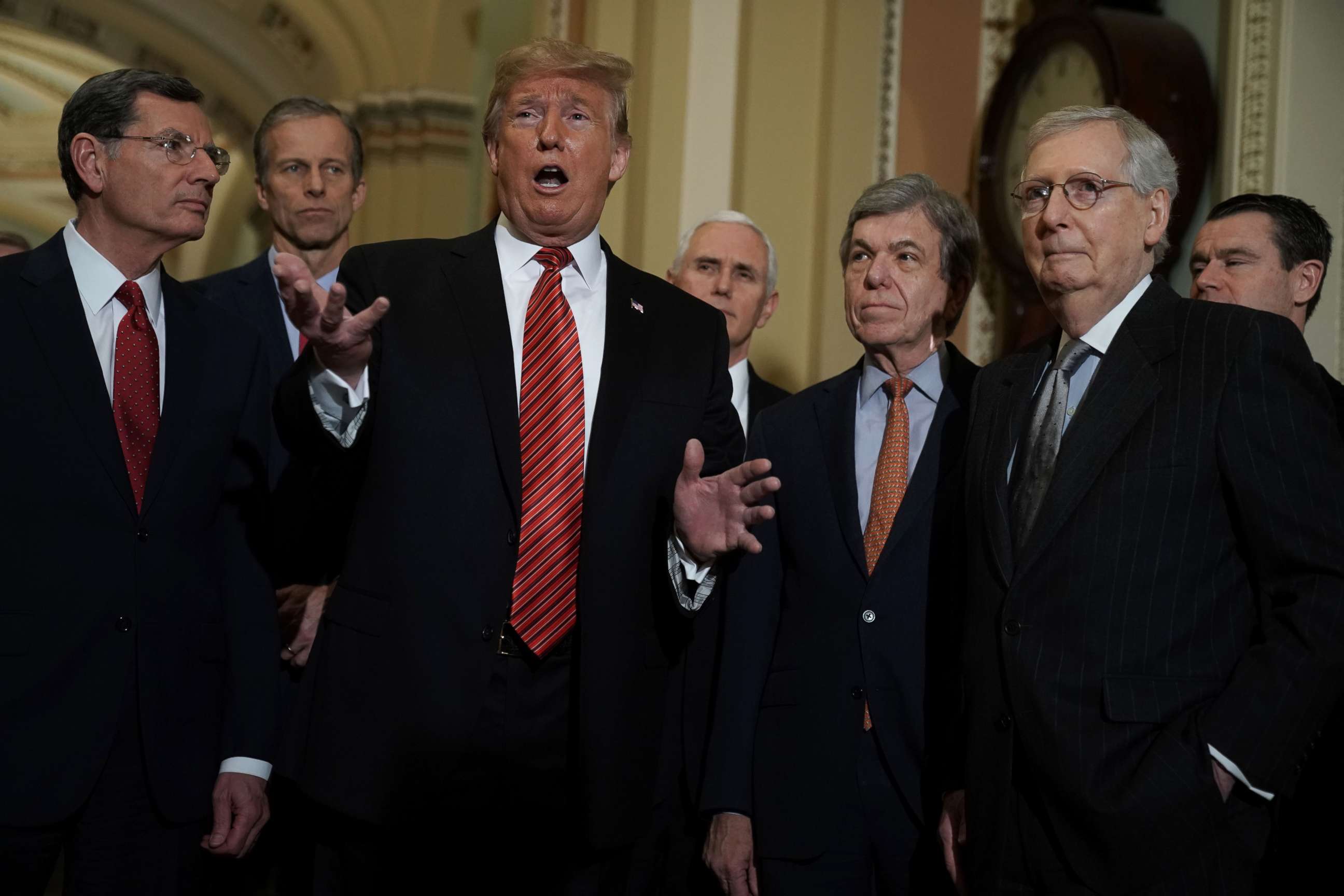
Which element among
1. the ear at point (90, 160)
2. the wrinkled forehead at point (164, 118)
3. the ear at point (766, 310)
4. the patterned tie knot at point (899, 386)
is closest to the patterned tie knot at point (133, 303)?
the ear at point (90, 160)

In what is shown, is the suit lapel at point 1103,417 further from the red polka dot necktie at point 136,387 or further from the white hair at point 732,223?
the white hair at point 732,223

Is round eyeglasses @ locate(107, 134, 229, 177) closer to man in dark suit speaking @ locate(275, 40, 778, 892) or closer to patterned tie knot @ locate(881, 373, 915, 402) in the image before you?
man in dark suit speaking @ locate(275, 40, 778, 892)

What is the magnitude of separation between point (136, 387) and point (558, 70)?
0.91 metres

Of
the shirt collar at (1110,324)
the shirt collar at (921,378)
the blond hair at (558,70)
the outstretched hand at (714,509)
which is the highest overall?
the blond hair at (558,70)

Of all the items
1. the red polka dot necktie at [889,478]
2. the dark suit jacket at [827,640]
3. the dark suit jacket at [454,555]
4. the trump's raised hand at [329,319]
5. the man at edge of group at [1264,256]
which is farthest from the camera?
the man at edge of group at [1264,256]

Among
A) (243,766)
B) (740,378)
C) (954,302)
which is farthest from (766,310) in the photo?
(243,766)

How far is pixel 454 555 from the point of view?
214 centimetres

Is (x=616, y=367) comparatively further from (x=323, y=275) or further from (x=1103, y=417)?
(x=323, y=275)

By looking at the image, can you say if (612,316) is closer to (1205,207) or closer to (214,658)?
(214,658)

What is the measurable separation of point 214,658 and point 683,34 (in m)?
3.17

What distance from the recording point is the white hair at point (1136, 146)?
2176mm

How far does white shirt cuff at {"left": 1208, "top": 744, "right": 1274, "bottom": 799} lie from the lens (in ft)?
6.07

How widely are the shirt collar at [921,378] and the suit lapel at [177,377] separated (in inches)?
50.0

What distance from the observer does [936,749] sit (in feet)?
7.93
